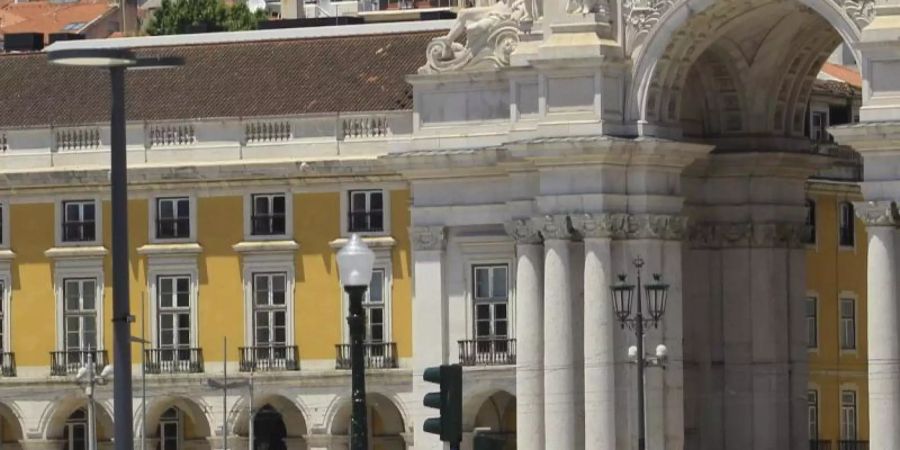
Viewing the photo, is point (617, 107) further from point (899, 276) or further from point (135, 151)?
point (135, 151)

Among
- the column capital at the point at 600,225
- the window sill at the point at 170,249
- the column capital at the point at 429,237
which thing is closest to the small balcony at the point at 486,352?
the column capital at the point at 429,237

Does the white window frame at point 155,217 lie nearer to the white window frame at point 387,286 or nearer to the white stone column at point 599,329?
the white window frame at point 387,286

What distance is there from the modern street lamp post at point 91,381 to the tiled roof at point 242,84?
6.59 m

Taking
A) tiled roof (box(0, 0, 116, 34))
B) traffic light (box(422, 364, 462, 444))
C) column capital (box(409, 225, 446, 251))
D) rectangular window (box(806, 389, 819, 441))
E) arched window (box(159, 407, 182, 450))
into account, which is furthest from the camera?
tiled roof (box(0, 0, 116, 34))

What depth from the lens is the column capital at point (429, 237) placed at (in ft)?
294

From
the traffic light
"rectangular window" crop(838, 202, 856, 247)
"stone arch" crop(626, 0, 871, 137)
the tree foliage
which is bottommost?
the traffic light

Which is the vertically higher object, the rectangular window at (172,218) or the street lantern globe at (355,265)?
the rectangular window at (172,218)

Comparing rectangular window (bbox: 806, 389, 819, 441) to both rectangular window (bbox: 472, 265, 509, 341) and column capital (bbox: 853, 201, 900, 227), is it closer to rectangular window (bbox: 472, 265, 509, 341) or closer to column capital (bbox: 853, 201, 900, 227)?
rectangular window (bbox: 472, 265, 509, 341)

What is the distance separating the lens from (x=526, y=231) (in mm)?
86000

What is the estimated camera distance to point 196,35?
100938 millimetres

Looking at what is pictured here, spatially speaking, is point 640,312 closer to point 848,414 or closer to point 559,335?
point 559,335

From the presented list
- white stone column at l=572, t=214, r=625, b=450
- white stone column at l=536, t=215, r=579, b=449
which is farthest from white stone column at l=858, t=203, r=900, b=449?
white stone column at l=536, t=215, r=579, b=449

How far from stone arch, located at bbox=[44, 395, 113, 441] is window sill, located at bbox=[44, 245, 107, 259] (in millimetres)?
3541

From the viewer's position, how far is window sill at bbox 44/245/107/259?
A: 96250 mm
